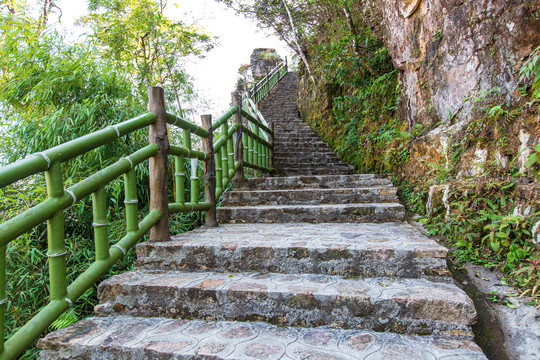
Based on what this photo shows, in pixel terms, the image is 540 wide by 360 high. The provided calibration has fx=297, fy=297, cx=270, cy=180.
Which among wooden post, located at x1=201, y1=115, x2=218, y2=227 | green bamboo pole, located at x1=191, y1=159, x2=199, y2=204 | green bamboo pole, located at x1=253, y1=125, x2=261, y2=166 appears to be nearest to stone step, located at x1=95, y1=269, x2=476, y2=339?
green bamboo pole, located at x1=191, y1=159, x2=199, y2=204

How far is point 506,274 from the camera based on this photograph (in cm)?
179

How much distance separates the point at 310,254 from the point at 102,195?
131 centimetres

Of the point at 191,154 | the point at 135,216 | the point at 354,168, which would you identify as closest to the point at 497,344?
the point at 135,216

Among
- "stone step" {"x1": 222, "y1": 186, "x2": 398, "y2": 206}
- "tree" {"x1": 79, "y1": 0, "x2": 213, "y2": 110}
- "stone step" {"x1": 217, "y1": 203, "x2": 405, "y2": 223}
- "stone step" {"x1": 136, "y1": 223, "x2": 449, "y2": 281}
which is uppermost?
"tree" {"x1": 79, "y1": 0, "x2": 213, "y2": 110}

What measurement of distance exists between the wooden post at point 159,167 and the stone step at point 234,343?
0.74m

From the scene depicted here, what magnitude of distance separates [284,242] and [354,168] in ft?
12.8

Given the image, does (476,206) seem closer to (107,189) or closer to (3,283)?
(3,283)

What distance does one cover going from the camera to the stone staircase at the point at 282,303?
135 cm

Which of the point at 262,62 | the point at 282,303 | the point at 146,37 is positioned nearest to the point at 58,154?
the point at 282,303

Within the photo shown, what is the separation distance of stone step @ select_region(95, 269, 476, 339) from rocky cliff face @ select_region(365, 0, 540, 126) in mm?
1923

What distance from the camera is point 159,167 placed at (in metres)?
2.20

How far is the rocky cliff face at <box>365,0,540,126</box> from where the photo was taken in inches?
93.7

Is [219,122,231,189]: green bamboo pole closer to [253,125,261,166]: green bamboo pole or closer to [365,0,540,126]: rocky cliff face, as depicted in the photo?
[253,125,261,166]: green bamboo pole

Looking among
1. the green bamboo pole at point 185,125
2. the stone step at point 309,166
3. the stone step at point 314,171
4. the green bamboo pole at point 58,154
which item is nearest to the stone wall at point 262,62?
the stone step at point 309,166
